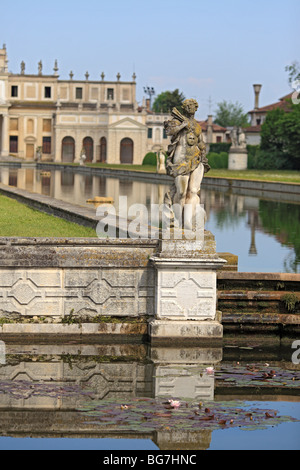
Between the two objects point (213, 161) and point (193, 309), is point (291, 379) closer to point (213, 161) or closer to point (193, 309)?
point (193, 309)

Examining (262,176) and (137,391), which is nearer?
(137,391)

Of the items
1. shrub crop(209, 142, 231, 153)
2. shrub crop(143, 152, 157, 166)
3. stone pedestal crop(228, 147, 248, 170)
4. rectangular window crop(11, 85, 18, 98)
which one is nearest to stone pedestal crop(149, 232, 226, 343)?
stone pedestal crop(228, 147, 248, 170)

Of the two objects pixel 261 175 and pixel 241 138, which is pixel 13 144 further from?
pixel 261 175

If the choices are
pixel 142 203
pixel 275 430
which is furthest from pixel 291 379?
pixel 142 203

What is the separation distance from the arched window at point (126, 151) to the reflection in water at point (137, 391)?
97.3 m

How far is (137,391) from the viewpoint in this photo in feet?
26.8

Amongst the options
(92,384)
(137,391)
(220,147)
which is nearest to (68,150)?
(220,147)

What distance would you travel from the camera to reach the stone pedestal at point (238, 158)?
2499 inches

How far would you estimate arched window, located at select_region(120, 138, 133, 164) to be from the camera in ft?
349

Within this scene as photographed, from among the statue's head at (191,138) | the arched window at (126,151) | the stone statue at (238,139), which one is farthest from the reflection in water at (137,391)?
the arched window at (126,151)

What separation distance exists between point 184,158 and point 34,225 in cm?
636

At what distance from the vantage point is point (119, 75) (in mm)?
121500

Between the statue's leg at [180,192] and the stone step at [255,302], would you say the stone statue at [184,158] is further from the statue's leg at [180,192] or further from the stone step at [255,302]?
the stone step at [255,302]

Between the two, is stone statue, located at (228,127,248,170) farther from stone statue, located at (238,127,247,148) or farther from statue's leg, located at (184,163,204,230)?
statue's leg, located at (184,163,204,230)
